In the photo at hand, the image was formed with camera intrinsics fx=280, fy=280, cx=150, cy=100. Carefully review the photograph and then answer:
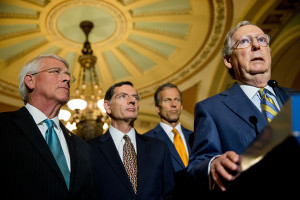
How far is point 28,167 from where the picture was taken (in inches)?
60.0

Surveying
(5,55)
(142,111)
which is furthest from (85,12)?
(142,111)

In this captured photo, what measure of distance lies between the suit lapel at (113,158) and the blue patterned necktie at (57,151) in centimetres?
39

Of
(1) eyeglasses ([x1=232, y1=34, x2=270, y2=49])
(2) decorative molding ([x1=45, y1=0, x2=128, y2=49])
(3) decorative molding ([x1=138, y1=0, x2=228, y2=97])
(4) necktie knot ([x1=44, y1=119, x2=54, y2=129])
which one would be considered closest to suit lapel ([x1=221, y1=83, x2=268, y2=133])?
(1) eyeglasses ([x1=232, y1=34, x2=270, y2=49])

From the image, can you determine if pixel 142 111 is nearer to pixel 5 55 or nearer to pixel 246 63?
pixel 5 55

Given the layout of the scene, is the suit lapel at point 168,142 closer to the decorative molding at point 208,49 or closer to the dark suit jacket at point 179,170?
the dark suit jacket at point 179,170

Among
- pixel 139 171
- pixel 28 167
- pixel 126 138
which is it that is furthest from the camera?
pixel 126 138

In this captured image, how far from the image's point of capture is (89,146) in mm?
2121

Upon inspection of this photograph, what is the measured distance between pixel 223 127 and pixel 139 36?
6.15 meters

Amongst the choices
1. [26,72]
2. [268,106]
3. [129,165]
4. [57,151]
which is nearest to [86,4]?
[26,72]

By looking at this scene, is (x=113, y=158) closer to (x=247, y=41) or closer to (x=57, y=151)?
(x=57, y=151)

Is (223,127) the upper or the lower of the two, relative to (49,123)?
lower

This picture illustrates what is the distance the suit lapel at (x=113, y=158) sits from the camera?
1.95 meters

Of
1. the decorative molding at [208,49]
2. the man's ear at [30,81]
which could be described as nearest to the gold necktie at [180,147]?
the man's ear at [30,81]

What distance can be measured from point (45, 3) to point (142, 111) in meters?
4.83
